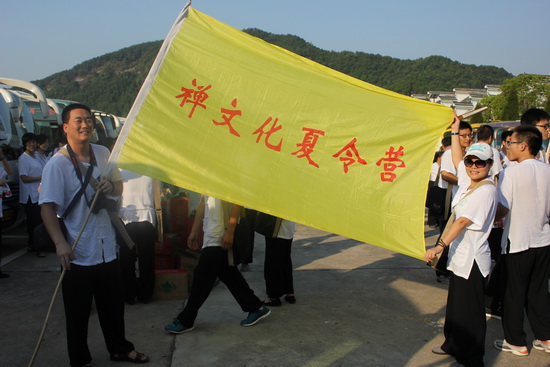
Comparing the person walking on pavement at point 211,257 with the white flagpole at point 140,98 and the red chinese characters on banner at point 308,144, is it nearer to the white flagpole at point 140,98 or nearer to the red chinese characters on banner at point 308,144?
the red chinese characters on banner at point 308,144

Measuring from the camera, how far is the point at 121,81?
103188 mm

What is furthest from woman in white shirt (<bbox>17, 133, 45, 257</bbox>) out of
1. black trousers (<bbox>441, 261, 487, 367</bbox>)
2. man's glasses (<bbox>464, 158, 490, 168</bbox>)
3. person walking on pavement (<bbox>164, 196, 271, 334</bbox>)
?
man's glasses (<bbox>464, 158, 490, 168</bbox>)

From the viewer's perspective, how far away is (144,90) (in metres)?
3.23

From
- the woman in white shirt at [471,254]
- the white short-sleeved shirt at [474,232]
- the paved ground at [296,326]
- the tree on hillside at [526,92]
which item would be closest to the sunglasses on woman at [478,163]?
the woman in white shirt at [471,254]

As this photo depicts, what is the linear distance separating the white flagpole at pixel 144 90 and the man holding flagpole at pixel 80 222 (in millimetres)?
180

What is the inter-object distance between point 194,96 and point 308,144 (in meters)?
0.86

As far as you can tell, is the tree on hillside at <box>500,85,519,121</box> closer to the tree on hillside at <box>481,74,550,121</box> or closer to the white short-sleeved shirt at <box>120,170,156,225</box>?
the tree on hillside at <box>481,74,550,121</box>

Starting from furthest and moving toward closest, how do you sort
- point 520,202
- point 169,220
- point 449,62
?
point 449,62
point 169,220
point 520,202

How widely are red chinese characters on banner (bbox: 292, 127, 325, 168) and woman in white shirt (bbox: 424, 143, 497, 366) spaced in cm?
121

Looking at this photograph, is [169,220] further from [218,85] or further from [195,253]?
[218,85]

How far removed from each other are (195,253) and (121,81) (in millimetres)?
105063

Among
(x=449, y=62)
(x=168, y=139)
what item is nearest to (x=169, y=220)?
(x=168, y=139)

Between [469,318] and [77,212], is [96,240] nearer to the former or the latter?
[77,212]

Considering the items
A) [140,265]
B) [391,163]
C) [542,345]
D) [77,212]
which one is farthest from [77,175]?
[542,345]
